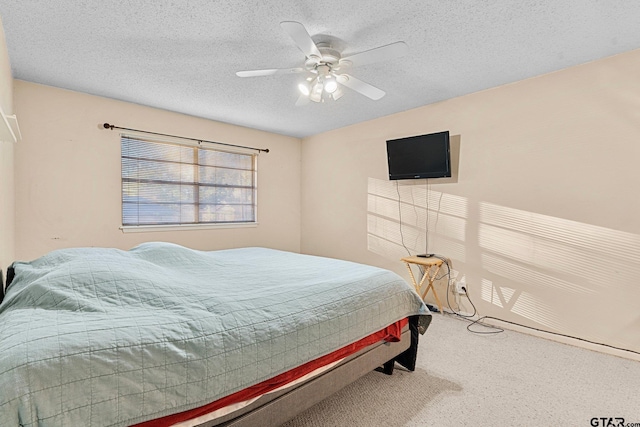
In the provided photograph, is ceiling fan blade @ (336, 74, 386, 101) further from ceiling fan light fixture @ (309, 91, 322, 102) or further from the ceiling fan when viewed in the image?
ceiling fan light fixture @ (309, 91, 322, 102)

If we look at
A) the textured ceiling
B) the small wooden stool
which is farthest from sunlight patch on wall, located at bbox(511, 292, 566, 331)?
the textured ceiling

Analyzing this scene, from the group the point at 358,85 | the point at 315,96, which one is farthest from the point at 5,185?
the point at 358,85

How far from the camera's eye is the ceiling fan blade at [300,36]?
1727mm

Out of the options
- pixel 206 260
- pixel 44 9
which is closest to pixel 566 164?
pixel 206 260

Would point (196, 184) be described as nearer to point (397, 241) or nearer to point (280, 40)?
point (280, 40)

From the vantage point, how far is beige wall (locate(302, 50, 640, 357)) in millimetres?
2455

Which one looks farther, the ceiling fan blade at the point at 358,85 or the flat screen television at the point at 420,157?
the flat screen television at the point at 420,157

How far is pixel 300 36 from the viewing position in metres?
1.87

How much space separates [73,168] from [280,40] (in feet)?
8.75

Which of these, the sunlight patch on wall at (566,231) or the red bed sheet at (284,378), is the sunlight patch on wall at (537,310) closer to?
the sunlight patch on wall at (566,231)

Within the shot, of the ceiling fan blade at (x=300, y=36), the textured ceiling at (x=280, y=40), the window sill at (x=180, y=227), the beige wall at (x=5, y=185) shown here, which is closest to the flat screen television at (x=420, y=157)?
the textured ceiling at (x=280, y=40)

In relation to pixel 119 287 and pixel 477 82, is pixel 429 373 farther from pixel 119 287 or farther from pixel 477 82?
pixel 477 82

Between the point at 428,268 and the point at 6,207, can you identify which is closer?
the point at 6,207

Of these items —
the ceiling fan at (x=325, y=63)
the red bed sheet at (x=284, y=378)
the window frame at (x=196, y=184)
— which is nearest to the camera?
the red bed sheet at (x=284, y=378)
